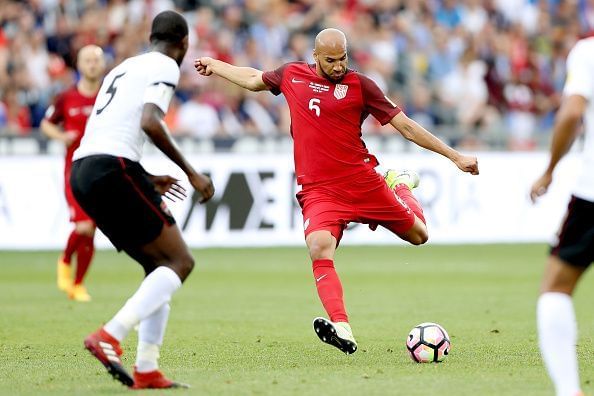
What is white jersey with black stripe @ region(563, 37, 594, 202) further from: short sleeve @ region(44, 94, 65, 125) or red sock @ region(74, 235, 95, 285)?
short sleeve @ region(44, 94, 65, 125)

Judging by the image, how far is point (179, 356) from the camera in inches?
380

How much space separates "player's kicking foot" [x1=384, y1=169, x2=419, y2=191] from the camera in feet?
37.0

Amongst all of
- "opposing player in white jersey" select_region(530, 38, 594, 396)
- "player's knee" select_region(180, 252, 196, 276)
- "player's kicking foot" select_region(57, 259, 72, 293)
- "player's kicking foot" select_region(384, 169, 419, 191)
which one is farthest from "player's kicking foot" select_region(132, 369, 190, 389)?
"player's kicking foot" select_region(57, 259, 72, 293)

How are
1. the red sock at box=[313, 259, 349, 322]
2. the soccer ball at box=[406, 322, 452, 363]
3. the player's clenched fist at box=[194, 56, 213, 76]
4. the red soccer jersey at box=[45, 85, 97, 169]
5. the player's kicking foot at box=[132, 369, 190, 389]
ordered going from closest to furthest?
the player's kicking foot at box=[132, 369, 190, 389]
the soccer ball at box=[406, 322, 452, 363]
the red sock at box=[313, 259, 349, 322]
the player's clenched fist at box=[194, 56, 213, 76]
the red soccer jersey at box=[45, 85, 97, 169]

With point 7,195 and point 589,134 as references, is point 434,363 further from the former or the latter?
point 7,195

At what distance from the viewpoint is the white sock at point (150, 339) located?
779 cm

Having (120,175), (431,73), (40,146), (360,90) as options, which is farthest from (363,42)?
(120,175)

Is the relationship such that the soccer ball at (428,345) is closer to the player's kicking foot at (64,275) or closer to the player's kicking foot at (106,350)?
the player's kicking foot at (106,350)

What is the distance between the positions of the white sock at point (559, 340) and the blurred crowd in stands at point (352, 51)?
14.6 m

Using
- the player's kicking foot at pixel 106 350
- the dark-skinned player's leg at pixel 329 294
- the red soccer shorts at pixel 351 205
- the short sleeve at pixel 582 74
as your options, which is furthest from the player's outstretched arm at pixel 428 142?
the player's kicking foot at pixel 106 350

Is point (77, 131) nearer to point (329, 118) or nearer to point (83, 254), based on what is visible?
point (83, 254)

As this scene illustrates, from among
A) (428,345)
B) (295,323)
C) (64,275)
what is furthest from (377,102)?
(64,275)

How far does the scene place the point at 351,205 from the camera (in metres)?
10.1

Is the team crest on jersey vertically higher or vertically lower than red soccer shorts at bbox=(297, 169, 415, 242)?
higher
